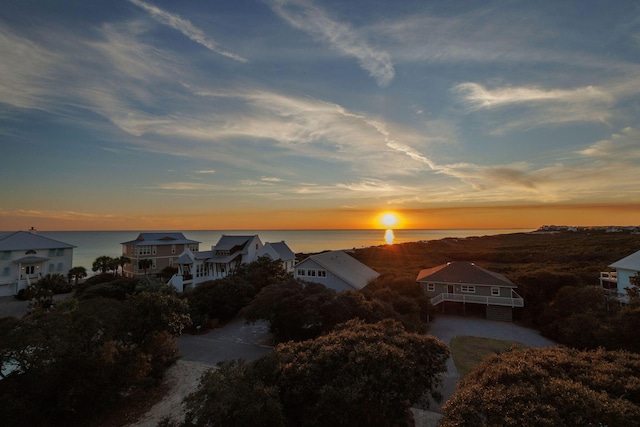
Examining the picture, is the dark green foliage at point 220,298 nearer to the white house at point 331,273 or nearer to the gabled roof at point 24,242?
the white house at point 331,273

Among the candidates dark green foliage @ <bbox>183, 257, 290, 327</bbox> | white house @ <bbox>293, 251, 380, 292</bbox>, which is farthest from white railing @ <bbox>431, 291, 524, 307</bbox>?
dark green foliage @ <bbox>183, 257, 290, 327</bbox>

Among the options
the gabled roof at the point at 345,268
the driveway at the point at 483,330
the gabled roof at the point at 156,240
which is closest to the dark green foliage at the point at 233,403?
the driveway at the point at 483,330

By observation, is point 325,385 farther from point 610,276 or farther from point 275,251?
point 275,251

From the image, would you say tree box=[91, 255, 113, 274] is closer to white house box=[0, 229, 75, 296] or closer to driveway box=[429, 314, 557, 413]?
white house box=[0, 229, 75, 296]

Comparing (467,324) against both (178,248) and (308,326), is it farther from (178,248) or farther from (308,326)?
(178,248)

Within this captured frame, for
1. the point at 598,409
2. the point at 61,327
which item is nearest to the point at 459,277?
the point at 598,409
